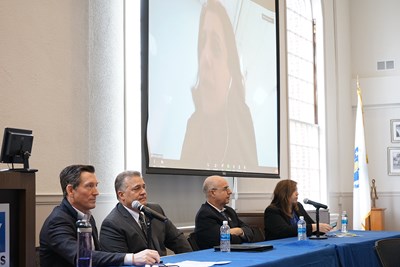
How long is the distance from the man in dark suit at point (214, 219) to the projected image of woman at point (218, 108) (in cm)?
77

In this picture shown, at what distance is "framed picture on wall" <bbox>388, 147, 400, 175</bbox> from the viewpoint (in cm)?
1095

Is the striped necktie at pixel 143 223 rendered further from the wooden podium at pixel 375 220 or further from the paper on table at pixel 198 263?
the wooden podium at pixel 375 220

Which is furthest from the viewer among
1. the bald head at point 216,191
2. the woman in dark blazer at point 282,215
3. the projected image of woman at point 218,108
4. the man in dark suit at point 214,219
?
the projected image of woman at point 218,108

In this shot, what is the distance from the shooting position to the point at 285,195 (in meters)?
6.32

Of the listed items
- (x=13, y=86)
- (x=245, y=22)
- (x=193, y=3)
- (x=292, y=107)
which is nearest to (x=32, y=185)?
(x=13, y=86)

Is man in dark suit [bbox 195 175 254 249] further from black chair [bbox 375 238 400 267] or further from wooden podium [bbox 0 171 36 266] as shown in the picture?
wooden podium [bbox 0 171 36 266]

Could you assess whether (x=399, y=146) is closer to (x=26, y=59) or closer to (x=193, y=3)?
(x=193, y=3)

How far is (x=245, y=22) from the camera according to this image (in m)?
7.72

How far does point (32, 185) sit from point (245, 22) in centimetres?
469

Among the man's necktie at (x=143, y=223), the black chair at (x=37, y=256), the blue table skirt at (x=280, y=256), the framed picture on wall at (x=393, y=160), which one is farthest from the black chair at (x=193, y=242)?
the framed picture on wall at (x=393, y=160)

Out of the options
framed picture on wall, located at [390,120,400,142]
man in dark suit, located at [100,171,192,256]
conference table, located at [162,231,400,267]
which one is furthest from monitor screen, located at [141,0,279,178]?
framed picture on wall, located at [390,120,400,142]

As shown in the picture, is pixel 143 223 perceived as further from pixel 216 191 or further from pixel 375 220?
pixel 375 220

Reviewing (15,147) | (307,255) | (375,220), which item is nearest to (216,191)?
(307,255)

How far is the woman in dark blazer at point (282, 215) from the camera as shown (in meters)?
6.18
